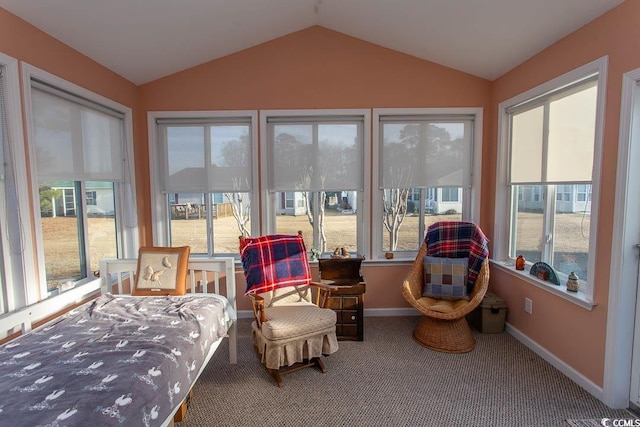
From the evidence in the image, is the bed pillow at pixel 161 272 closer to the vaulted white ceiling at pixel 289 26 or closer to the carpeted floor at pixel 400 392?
the carpeted floor at pixel 400 392

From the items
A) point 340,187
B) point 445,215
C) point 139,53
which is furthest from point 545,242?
point 139,53

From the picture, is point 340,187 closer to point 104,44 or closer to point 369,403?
point 369,403

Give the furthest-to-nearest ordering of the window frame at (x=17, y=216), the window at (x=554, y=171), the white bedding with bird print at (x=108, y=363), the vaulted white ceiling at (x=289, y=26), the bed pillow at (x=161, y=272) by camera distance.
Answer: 1. the bed pillow at (x=161, y=272)
2. the window at (x=554, y=171)
3. the vaulted white ceiling at (x=289, y=26)
4. the window frame at (x=17, y=216)
5. the white bedding with bird print at (x=108, y=363)

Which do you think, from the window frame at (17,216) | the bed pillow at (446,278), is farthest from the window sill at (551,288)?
the window frame at (17,216)

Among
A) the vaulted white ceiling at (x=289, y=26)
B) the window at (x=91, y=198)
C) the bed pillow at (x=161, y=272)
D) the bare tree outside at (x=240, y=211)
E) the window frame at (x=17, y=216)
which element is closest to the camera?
the window frame at (x=17, y=216)

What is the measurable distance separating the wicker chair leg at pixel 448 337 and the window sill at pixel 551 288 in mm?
700

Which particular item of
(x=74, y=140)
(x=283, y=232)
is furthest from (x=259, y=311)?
(x=74, y=140)

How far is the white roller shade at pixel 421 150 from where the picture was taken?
3.34 m

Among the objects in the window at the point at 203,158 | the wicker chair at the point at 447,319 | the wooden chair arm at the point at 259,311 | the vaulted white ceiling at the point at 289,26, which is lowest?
the wicker chair at the point at 447,319

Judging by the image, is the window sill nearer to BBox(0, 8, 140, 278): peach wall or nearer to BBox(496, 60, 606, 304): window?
BBox(496, 60, 606, 304): window

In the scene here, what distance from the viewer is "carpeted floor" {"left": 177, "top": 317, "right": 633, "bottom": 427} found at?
192cm

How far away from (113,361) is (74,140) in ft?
6.01

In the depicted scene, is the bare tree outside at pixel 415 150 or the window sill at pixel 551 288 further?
the bare tree outside at pixel 415 150

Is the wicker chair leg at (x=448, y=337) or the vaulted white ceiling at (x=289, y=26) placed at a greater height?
the vaulted white ceiling at (x=289, y=26)
